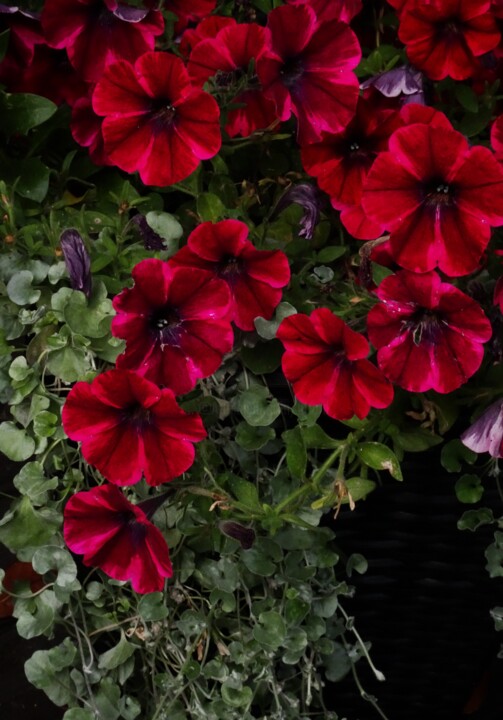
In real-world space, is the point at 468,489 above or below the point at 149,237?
below

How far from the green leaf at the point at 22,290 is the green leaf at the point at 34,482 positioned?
11 cm

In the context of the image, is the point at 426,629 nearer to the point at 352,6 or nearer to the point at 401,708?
the point at 401,708

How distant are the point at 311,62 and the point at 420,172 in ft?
0.44

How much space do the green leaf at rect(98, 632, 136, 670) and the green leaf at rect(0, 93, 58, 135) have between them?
39cm

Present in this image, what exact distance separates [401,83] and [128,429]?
1.03ft

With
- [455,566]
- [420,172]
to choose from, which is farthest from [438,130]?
[455,566]

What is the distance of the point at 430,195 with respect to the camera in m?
0.63

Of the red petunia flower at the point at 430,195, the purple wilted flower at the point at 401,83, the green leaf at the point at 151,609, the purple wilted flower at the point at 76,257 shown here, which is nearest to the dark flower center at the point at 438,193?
the red petunia flower at the point at 430,195

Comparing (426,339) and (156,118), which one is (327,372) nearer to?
(426,339)

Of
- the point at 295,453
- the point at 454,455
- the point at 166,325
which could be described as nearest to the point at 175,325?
the point at 166,325

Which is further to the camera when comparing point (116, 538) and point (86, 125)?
point (86, 125)

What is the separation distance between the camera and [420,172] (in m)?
0.62

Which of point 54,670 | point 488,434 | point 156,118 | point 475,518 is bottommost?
point 54,670

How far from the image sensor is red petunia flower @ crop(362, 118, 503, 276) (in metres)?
0.61
